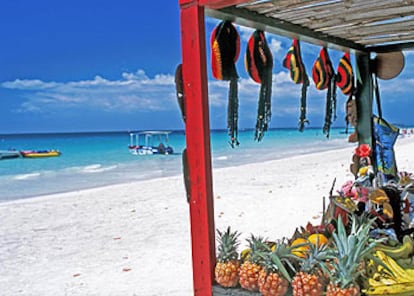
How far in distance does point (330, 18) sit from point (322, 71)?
79 cm

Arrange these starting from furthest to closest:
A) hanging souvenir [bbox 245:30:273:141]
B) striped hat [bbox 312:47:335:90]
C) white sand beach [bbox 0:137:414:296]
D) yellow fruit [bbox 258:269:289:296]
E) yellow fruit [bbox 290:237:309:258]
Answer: white sand beach [bbox 0:137:414:296] → striped hat [bbox 312:47:335:90] → hanging souvenir [bbox 245:30:273:141] → yellow fruit [bbox 290:237:309:258] → yellow fruit [bbox 258:269:289:296]

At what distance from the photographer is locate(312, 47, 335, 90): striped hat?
3.28 metres

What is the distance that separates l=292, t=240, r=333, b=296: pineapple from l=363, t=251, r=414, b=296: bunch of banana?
177 millimetres

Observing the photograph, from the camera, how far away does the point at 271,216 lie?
6332 mm

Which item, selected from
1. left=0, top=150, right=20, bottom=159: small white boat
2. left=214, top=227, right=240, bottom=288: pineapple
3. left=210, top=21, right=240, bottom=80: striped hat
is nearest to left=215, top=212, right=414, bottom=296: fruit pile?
left=214, top=227, right=240, bottom=288: pineapple

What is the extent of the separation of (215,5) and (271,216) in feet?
15.4

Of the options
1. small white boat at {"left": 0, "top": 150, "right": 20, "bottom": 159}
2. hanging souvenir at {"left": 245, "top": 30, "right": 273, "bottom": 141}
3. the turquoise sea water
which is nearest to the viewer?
hanging souvenir at {"left": 245, "top": 30, "right": 273, "bottom": 141}

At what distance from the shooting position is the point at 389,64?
359 cm

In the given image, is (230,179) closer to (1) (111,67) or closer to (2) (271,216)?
(2) (271,216)

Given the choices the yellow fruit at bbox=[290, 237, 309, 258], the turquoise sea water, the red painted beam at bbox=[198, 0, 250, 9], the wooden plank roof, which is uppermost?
the wooden plank roof

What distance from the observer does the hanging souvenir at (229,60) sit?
7.32ft

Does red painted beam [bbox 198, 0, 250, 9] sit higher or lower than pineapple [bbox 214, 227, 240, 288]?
higher

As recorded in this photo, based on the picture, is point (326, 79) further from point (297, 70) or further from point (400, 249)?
point (400, 249)

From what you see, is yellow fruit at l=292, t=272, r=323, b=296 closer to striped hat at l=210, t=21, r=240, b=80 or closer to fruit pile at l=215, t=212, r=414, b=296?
fruit pile at l=215, t=212, r=414, b=296
